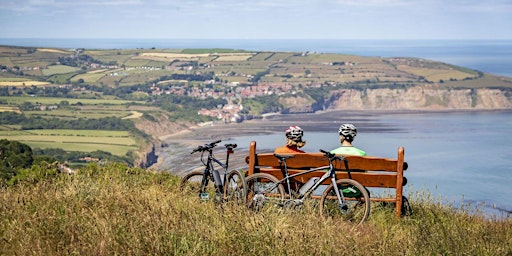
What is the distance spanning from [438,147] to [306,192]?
125175mm

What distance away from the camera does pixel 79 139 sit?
135 meters

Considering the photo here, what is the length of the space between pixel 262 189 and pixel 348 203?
1.27 metres

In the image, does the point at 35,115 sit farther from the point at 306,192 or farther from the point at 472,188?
the point at 306,192

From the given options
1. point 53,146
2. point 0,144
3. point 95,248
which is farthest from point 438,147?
point 95,248

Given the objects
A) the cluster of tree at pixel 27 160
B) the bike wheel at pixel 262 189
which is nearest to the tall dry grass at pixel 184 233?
the bike wheel at pixel 262 189

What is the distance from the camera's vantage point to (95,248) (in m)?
6.17

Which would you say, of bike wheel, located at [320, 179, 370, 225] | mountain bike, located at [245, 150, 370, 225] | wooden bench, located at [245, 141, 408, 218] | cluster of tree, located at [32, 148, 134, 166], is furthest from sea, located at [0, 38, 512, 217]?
bike wheel, located at [320, 179, 370, 225]

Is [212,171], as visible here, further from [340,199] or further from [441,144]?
[441,144]

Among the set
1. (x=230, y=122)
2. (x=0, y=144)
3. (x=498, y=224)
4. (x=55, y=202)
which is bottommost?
(x=230, y=122)

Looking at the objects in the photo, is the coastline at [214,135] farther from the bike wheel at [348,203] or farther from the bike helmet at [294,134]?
the bike wheel at [348,203]

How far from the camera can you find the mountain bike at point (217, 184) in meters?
9.88

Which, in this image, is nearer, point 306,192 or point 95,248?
point 95,248

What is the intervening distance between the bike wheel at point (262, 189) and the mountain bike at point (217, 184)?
0.47 feet

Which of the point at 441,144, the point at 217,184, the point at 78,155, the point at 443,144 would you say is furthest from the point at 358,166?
the point at 441,144
